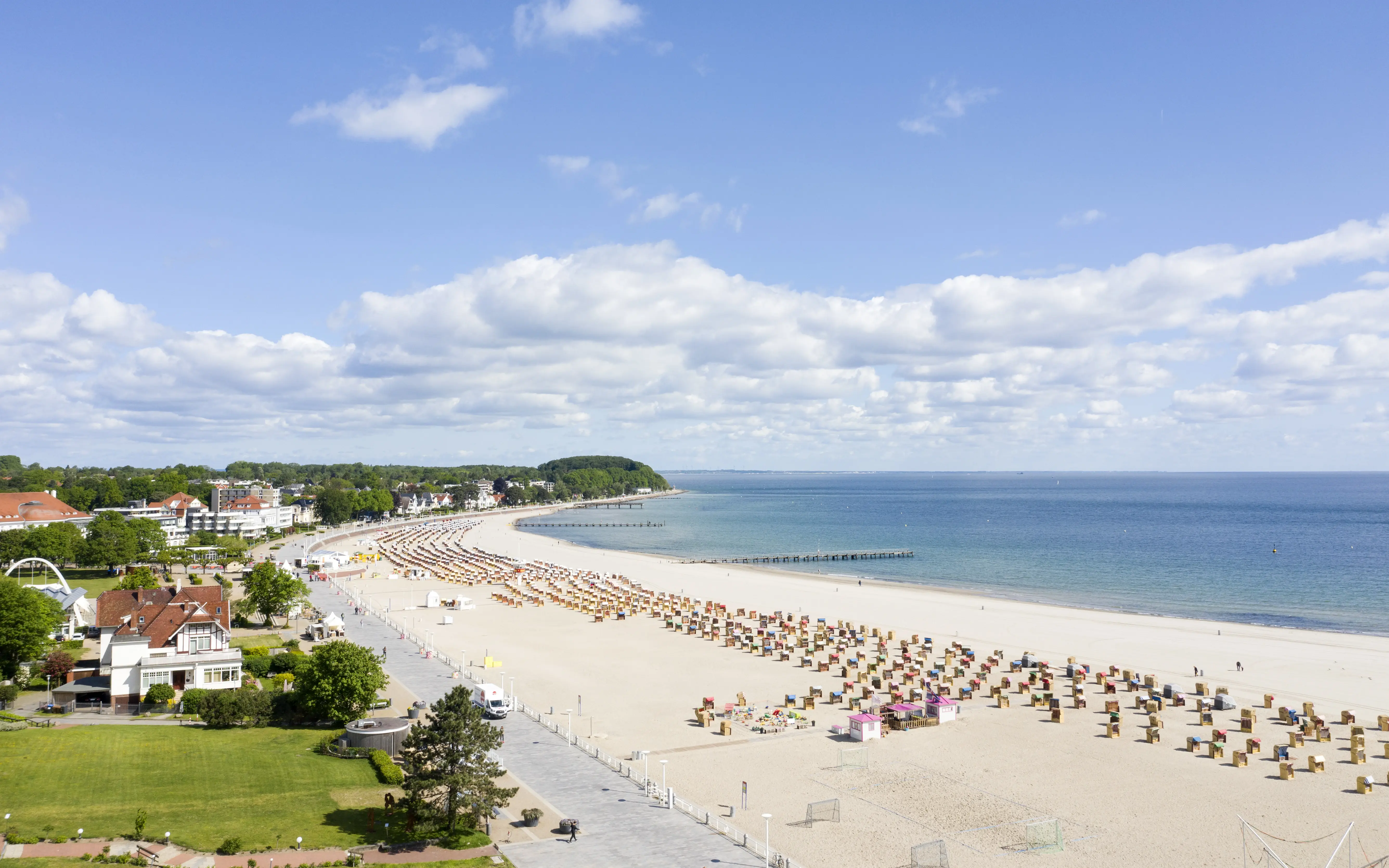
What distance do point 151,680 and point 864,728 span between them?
3055cm

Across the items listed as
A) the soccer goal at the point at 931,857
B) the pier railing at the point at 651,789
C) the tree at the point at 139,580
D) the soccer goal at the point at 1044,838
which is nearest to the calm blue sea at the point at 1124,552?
the soccer goal at the point at 1044,838

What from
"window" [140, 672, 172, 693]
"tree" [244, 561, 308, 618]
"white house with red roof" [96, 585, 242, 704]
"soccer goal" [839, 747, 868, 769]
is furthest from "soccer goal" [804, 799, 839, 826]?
"tree" [244, 561, 308, 618]

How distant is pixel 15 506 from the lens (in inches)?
3698

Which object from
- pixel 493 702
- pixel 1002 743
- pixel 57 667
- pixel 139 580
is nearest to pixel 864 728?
pixel 1002 743

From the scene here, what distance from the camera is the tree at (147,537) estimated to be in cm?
8350

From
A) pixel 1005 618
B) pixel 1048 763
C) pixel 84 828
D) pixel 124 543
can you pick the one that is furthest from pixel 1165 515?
pixel 84 828

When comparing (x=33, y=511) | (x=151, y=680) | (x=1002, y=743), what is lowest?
(x=1002, y=743)

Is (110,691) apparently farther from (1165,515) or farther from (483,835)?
(1165,515)

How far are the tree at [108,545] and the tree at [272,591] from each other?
2873 centimetres

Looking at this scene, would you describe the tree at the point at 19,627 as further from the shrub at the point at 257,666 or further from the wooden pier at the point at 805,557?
the wooden pier at the point at 805,557

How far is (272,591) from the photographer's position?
56.3m

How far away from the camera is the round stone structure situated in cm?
2970

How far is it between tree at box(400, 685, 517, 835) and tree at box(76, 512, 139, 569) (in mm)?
70033

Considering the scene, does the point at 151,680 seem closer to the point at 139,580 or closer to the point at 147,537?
the point at 139,580
